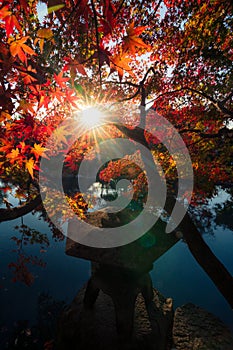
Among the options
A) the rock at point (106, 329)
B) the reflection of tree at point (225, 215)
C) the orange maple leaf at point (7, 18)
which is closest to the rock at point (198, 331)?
the rock at point (106, 329)

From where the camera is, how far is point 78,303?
5.98 meters

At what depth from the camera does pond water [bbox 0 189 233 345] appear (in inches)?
294

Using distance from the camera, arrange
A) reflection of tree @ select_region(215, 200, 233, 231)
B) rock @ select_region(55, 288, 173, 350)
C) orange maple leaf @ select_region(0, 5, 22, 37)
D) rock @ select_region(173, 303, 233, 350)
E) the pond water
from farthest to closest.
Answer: reflection of tree @ select_region(215, 200, 233, 231) < the pond water < rock @ select_region(173, 303, 233, 350) < rock @ select_region(55, 288, 173, 350) < orange maple leaf @ select_region(0, 5, 22, 37)

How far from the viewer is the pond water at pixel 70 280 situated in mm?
7477

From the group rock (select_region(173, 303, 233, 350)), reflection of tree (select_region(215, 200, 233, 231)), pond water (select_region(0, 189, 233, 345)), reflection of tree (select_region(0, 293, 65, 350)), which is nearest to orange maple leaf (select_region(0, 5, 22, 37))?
rock (select_region(173, 303, 233, 350))

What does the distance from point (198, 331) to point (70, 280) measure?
6.00 meters

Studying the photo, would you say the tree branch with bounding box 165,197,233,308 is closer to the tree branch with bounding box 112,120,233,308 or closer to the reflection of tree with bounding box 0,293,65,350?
the tree branch with bounding box 112,120,233,308

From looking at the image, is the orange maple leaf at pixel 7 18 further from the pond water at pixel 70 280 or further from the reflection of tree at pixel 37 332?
the pond water at pixel 70 280

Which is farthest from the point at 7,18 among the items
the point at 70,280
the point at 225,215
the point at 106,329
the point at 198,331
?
the point at 225,215

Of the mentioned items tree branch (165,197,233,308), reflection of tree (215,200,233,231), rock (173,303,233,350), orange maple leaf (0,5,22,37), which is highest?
reflection of tree (215,200,233,231)

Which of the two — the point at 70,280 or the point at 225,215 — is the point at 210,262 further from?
the point at 225,215

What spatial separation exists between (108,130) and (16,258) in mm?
9054

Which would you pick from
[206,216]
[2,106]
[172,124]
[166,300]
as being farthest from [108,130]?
[206,216]

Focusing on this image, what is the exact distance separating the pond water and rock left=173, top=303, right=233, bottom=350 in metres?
1.34
